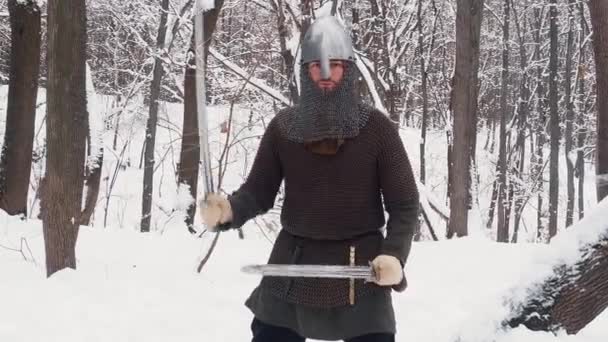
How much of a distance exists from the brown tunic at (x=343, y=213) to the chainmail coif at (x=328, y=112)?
0.05 metres

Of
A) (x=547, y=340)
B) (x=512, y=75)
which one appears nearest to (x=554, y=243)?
(x=547, y=340)

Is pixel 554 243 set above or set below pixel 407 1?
below

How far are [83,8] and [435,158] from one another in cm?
1913

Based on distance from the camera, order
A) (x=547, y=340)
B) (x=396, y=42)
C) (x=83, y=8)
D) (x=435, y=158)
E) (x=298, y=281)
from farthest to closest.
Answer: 1. (x=435, y=158)
2. (x=396, y=42)
3. (x=83, y=8)
4. (x=547, y=340)
5. (x=298, y=281)

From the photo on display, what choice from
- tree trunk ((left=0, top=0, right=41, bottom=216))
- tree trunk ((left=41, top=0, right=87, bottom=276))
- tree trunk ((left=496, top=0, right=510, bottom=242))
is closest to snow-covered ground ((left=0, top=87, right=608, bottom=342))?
tree trunk ((left=41, top=0, right=87, bottom=276))

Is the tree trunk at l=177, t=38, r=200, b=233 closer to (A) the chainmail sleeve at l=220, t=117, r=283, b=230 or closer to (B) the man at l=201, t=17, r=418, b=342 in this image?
(A) the chainmail sleeve at l=220, t=117, r=283, b=230

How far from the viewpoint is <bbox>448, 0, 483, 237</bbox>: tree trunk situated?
342 inches

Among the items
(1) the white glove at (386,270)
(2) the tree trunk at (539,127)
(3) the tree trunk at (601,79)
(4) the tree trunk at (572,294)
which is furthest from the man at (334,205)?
(2) the tree trunk at (539,127)

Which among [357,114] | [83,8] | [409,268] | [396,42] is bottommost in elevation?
[409,268]

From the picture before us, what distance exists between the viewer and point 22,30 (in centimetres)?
786

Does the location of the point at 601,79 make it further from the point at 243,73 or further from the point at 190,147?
the point at 190,147

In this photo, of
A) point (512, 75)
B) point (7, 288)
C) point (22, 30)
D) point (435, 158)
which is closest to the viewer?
point (7, 288)

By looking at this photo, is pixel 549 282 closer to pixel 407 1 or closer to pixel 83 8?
pixel 83 8

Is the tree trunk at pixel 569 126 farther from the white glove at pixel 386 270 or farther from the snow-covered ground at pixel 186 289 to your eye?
the white glove at pixel 386 270
